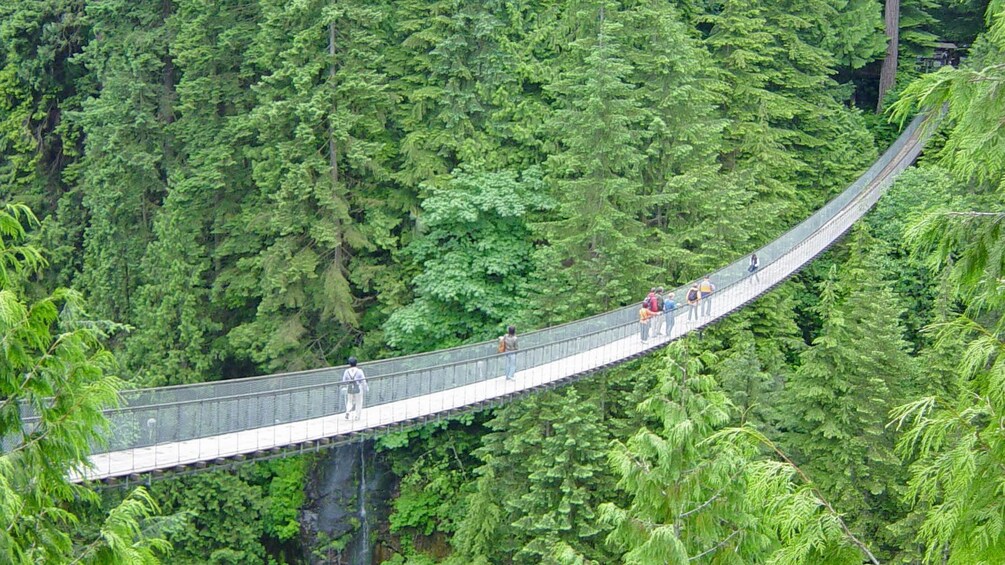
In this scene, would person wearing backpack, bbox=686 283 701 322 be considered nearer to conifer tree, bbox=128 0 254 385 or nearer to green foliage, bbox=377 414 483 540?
green foliage, bbox=377 414 483 540

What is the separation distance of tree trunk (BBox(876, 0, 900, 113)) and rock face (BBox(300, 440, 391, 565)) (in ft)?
45.6

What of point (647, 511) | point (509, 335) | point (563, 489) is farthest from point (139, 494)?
point (563, 489)

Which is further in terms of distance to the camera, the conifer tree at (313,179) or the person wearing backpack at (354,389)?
the conifer tree at (313,179)

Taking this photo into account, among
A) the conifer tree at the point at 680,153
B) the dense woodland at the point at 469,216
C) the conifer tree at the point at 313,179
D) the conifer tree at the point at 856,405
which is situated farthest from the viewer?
the conifer tree at the point at 313,179

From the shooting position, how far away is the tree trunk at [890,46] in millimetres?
29422

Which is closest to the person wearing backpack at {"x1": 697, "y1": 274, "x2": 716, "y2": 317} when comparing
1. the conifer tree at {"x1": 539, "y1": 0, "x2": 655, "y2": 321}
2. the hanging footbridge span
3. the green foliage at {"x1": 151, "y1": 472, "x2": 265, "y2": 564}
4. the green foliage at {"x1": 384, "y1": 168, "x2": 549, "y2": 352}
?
the hanging footbridge span

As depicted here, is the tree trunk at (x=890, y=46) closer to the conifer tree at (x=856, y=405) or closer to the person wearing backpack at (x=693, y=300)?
the conifer tree at (x=856, y=405)

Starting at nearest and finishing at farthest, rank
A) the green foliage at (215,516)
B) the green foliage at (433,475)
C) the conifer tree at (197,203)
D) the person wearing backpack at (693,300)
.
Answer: the person wearing backpack at (693,300)
the green foliage at (215,516)
the green foliage at (433,475)
the conifer tree at (197,203)

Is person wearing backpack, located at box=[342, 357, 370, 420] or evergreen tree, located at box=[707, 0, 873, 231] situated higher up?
evergreen tree, located at box=[707, 0, 873, 231]

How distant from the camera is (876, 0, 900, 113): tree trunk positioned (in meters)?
29.4

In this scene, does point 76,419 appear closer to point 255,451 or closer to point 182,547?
point 255,451

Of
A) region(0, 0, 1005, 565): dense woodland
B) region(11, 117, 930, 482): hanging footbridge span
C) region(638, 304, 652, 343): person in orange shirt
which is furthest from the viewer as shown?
region(0, 0, 1005, 565): dense woodland

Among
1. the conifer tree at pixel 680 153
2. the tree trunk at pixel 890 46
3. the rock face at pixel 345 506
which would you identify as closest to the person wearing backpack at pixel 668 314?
the conifer tree at pixel 680 153

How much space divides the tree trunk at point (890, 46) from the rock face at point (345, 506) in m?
13.9
